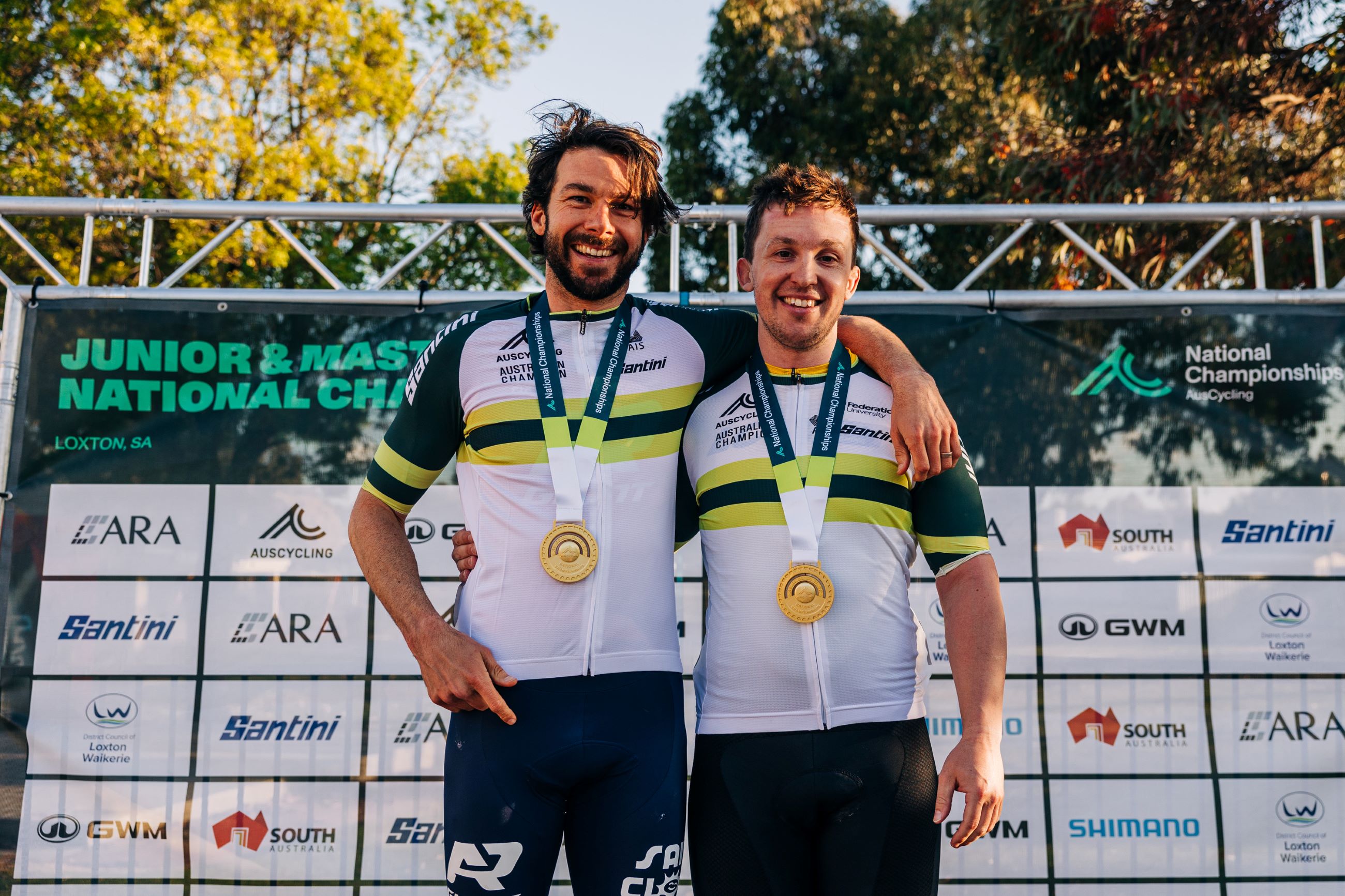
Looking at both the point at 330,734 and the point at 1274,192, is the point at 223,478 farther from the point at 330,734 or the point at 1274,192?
the point at 1274,192

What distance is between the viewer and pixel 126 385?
3771 millimetres

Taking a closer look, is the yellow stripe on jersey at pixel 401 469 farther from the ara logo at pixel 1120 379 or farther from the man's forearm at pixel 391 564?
the ara logo at pixel 1120 379

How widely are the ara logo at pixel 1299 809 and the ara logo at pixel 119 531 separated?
4.12m

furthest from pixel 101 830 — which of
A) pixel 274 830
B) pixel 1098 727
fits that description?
pixel 1098 727

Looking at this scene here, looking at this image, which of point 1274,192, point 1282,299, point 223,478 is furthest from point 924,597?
point 1274,192

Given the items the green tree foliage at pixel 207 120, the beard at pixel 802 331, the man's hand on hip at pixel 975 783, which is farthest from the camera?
the green tree foliage at pixel 207 120

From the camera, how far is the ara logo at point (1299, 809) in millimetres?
3580

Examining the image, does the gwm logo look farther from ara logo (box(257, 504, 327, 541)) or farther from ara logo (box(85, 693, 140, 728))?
ara logo (box(85, 693, 140, 728))

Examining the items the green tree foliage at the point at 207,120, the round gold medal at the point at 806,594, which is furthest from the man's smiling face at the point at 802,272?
Answer: the green tree foliage at the point at 207,120

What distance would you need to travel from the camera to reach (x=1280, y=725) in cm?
362

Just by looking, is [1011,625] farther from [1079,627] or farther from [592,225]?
[592,225]

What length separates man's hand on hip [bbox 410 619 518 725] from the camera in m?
1.80

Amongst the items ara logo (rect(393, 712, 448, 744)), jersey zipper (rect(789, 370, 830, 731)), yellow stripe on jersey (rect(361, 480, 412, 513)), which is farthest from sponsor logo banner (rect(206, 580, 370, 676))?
jersey zipper (rect(789, 370, 830, 731))

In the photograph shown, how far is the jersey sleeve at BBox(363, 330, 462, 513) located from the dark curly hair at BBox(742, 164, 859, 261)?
27.0 inches
